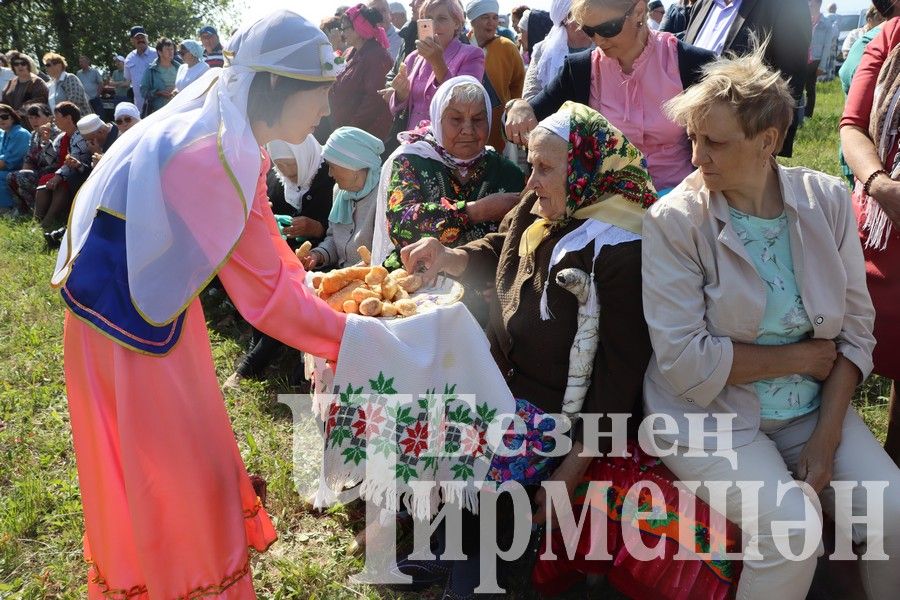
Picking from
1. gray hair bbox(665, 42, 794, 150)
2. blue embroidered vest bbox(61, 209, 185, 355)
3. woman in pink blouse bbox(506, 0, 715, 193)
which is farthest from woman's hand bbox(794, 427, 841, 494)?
blue embroidered vest bbox(61, 209, 185, 355)

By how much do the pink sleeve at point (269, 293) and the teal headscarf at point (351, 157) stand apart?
81.3 inches

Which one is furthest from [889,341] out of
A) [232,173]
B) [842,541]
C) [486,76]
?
[486,76]

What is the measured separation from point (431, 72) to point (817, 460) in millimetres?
3431

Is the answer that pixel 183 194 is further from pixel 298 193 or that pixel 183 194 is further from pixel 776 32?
pixel 298 193

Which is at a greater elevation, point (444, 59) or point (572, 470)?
point (444, 59)

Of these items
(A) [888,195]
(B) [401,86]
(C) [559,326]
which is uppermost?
(B) [401,86]

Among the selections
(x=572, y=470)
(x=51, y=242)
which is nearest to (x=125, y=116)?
(x=51, y=242)

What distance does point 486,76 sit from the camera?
5.08 m

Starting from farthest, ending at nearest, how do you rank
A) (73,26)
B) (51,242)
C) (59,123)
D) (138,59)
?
(73,26)
(138,59)
(59,123)
(51,242)

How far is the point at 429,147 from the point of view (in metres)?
3.46

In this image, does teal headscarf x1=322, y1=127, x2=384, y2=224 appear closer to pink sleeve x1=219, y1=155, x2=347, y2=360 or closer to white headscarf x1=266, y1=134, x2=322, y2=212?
white headscarf x1=266, y1=134, x2=322, y2=212

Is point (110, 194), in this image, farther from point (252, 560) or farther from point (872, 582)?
point (872, 582)

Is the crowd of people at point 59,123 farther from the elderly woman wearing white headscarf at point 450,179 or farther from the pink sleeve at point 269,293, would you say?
the pink sleeve at point 269,293

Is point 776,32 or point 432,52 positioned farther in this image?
point 432,52
